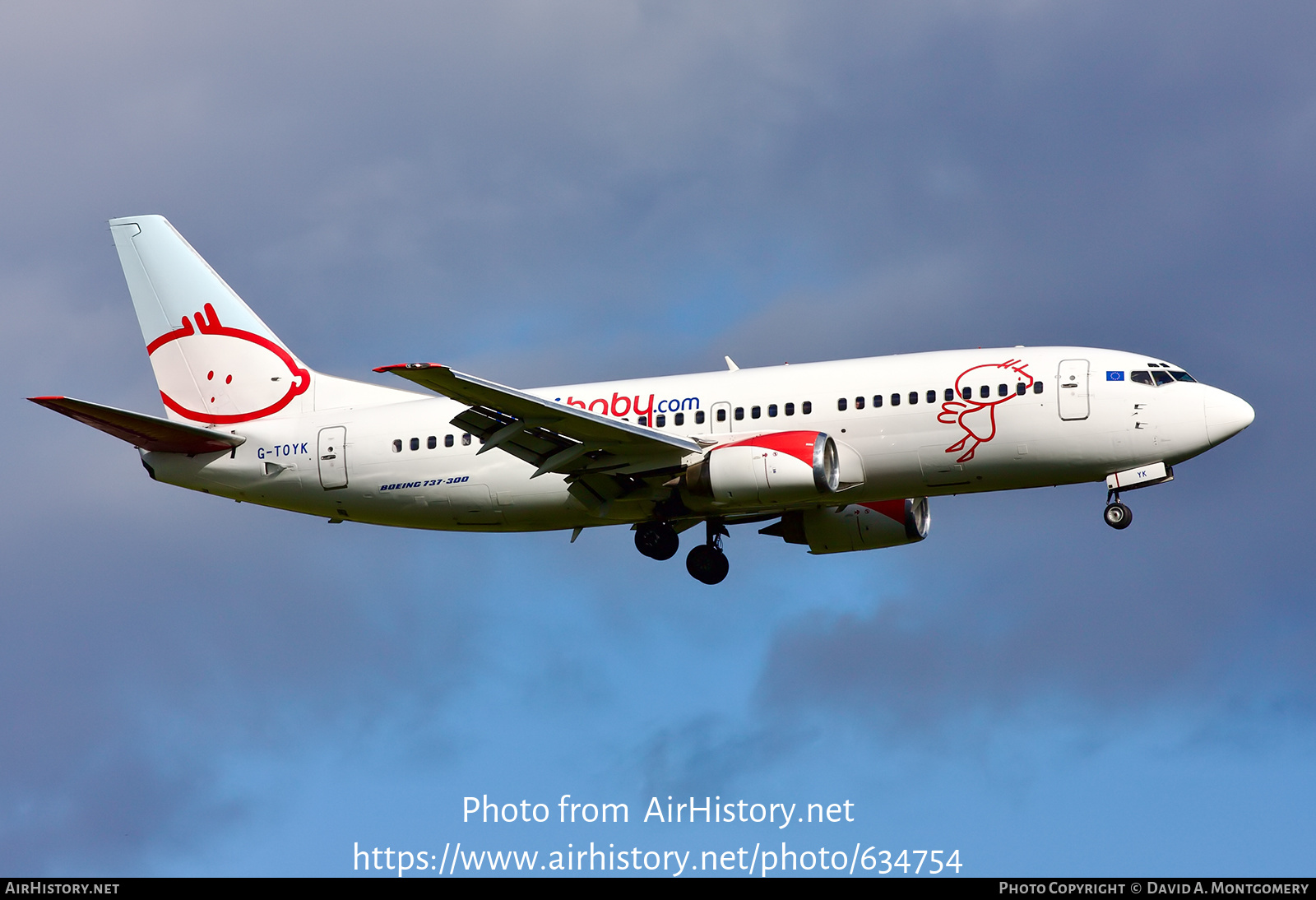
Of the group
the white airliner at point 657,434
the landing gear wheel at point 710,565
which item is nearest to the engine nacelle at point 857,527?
the white airliner at point 657,434

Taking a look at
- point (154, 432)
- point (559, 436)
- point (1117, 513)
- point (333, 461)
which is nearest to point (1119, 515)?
point (1117, 513)

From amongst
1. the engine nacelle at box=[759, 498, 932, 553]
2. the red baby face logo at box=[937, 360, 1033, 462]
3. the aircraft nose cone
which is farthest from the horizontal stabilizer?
the aircraft nose cone

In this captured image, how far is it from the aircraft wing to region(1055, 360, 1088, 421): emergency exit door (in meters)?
9.37

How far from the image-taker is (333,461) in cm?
4481

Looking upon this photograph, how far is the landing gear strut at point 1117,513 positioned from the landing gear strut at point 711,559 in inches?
447

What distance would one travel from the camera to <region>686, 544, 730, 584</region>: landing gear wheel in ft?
150

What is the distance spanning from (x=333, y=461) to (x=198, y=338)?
735 centimetres

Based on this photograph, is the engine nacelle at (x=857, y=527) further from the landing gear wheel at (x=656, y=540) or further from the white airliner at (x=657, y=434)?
the landing gear wheel at (x=656, y=540)

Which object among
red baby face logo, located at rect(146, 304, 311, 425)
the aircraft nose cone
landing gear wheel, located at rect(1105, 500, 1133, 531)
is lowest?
landing gear wheel, located at rect(1105, 500, 1133, 531)

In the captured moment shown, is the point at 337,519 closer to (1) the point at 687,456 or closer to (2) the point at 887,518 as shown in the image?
(1) the point at 687,456

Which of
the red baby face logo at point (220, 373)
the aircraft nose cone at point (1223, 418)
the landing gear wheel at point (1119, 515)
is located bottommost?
the landing gear wheel at point (1119, 515)

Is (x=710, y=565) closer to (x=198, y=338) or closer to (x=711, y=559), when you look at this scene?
(x=711, y=559)

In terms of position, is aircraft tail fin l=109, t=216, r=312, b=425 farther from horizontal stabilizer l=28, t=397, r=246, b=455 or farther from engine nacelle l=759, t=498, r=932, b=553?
engine nacelle l=759, t=498, r=932, b=553

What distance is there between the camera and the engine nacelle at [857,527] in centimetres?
4588
